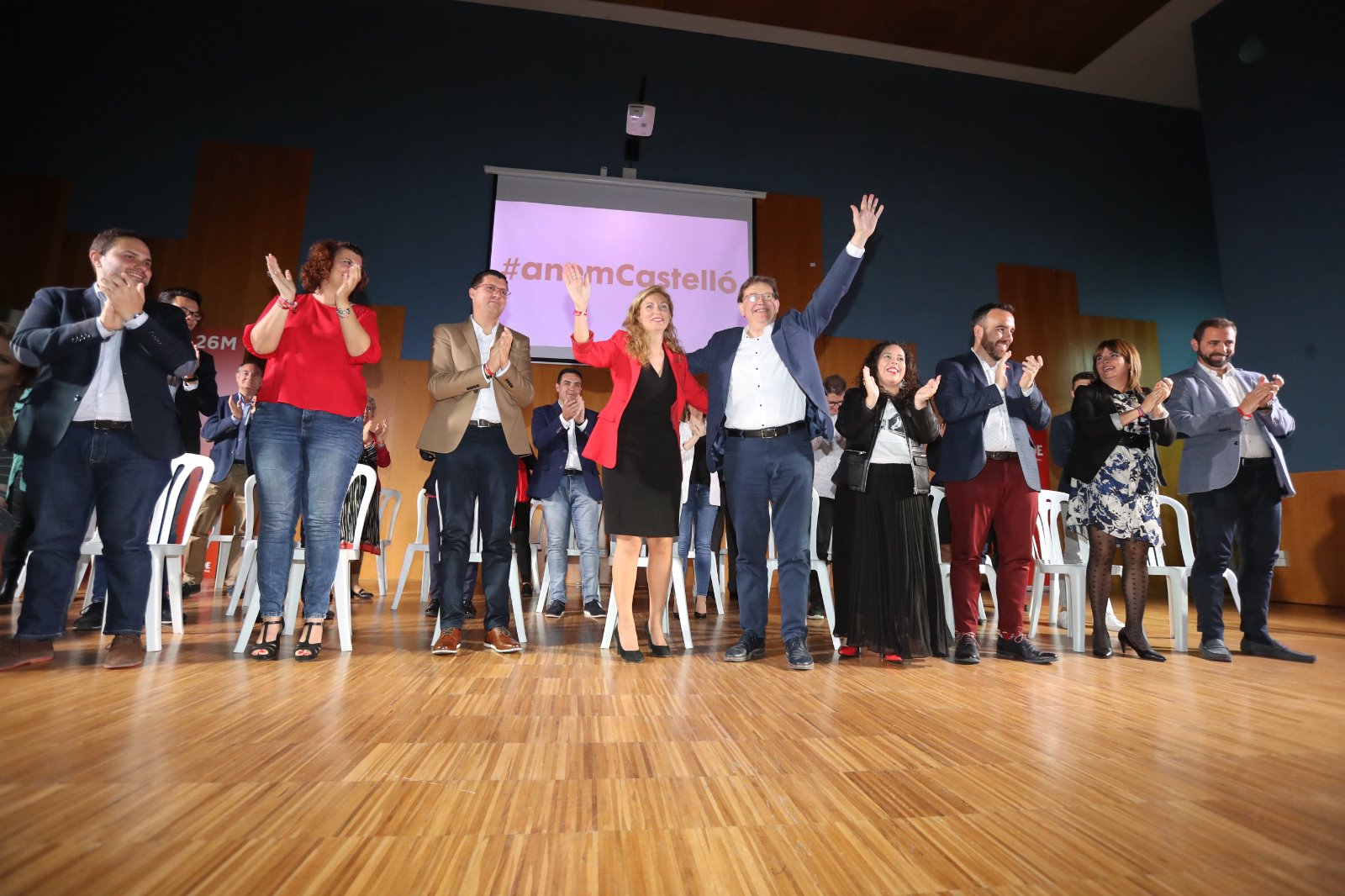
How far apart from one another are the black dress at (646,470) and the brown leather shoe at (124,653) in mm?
1590

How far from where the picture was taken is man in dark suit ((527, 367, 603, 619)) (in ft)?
13.3

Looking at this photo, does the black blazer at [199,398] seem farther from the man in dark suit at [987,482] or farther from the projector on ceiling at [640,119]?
the projector on ceiling at [640,119]

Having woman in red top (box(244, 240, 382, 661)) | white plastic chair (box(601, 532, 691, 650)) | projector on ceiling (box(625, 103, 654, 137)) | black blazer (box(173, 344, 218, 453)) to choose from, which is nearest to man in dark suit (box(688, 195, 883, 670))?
white plastic chair (box(601, 532, 691, 650))

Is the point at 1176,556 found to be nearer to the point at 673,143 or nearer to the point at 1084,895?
the point at 673,143

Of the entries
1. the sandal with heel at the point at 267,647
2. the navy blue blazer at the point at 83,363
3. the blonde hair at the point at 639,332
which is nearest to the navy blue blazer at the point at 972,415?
the blonde hair at the point at 639,332

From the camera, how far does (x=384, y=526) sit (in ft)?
17.6

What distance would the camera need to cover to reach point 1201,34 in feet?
20.7

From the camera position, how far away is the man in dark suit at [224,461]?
3.95 metres

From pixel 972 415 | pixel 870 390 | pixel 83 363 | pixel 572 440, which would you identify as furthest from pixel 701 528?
pixel 83 363

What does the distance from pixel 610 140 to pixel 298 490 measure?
517 cm

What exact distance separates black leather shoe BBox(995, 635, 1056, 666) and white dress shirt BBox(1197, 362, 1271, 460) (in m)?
1.27

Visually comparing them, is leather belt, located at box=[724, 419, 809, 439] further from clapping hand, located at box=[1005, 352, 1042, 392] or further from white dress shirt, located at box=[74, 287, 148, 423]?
white dress shirt, located at box=[74, 287, 148, 423]

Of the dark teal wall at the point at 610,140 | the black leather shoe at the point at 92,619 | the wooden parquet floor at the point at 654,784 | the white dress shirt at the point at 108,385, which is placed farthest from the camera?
the dark teal wall at the point at 610,140

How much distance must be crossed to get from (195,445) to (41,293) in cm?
101
